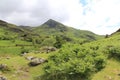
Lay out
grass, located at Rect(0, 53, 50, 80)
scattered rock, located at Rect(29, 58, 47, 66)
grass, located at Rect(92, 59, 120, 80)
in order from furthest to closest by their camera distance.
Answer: scattered rock, located at Rect(29, 58, 47, 66)
grass, located at Rect(0, 53, 50, 80)
grass, located at Rect(92, 59, 120, 80)

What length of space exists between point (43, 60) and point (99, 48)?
12.8 m

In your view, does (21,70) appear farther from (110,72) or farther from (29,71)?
(110,72)

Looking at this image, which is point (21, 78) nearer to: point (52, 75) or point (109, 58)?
point (52, 75)

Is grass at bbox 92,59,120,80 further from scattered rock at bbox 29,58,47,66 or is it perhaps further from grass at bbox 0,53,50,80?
scattered rock at bbox 29,58,47,66

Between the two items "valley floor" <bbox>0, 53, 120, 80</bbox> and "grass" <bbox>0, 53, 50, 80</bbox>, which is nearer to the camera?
"valley floor" <bbox>0, 53, 120, 80</bbox>

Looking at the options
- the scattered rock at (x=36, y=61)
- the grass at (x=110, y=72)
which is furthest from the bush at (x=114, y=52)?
the scattered rock at (x=36, y=61)

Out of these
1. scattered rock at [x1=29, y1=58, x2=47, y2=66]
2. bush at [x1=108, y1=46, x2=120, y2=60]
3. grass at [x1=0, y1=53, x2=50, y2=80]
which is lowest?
grass at [x1=0, y1=53, x2=50, y2=80]

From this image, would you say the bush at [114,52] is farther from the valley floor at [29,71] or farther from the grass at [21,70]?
the grass at [21,70]

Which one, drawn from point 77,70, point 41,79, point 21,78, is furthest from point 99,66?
point 21,78

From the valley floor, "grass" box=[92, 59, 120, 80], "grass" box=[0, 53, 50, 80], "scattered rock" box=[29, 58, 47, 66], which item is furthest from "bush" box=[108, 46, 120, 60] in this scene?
"grass" box=[0, 53, 50, 80]

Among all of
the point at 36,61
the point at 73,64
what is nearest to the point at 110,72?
the point at 73,64

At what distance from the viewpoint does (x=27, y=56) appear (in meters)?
67.2

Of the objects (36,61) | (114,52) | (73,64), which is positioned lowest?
(36,61)

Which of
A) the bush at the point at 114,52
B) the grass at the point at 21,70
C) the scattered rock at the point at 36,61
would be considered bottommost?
the grass at the point at 21,70
